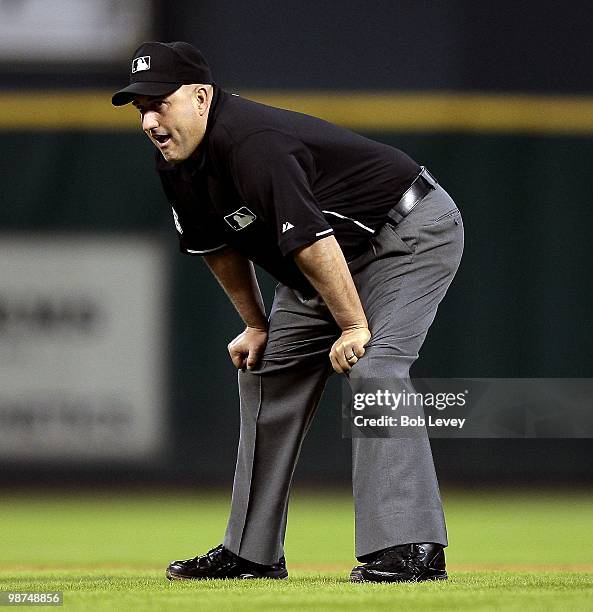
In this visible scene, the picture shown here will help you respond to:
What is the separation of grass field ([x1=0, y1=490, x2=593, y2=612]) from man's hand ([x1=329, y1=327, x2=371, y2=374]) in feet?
1.87

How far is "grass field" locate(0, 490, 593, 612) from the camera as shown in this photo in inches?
126

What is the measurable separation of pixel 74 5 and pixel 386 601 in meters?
4.74

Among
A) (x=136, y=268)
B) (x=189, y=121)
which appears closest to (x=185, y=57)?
→ (x=189, y=121)

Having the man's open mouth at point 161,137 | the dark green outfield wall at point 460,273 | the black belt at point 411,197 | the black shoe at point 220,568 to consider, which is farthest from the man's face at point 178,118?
the dark green outfield wall at point 460,273

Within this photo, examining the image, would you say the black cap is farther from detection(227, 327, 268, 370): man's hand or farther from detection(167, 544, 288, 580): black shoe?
detection(167, 544, 288, 580): black shoe

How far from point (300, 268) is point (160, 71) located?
0.62 meters

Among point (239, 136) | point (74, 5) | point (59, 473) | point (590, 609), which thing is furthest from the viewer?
point (74, 5)

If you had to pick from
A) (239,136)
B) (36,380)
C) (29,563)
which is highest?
Result: (239,136)

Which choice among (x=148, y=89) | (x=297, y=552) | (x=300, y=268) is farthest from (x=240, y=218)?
(x=297, y=552)

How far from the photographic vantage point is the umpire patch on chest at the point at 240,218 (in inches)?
141

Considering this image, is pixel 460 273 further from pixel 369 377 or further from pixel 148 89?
pixel 148 89

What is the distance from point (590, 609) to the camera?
301 centimetres

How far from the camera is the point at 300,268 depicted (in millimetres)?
3492

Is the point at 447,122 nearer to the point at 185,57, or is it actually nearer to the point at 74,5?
the point at 74,5
